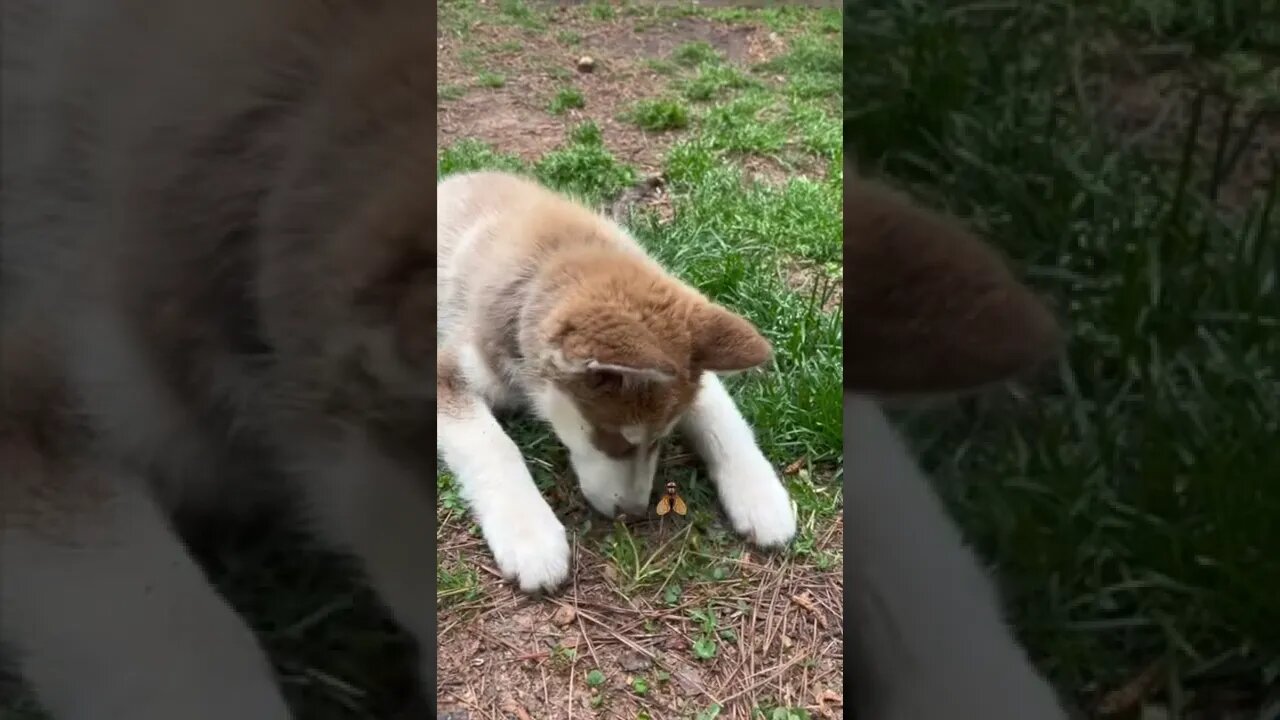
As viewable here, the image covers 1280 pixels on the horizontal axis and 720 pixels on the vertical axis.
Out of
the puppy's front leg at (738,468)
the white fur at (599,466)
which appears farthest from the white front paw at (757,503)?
the white fur at (599,466)

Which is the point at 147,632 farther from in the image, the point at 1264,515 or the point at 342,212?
the point at 1264,515

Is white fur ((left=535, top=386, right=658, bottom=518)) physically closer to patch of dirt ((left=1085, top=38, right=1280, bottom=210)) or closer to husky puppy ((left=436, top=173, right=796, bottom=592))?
husky puppy ((left=436, top=173, right=796, bottom=592))

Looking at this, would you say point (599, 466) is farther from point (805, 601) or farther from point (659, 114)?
point (659, 114)

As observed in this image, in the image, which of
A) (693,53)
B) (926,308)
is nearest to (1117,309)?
(926,308)

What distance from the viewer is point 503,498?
1.38 meters

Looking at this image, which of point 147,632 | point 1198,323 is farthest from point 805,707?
point 147,632

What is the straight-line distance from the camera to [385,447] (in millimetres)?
1193

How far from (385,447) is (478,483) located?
0.24m

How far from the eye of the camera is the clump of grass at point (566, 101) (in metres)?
1.61

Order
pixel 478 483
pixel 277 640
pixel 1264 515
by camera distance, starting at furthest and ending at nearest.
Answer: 1. pixel 478 483
2. pixel 277 640
3. pixel 1264 515

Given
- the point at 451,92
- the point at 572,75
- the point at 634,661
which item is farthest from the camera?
the point at 572,75

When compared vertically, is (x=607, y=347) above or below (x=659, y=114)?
below

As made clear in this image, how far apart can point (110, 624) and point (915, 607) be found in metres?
0.94

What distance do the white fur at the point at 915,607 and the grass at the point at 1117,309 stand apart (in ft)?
0.12
